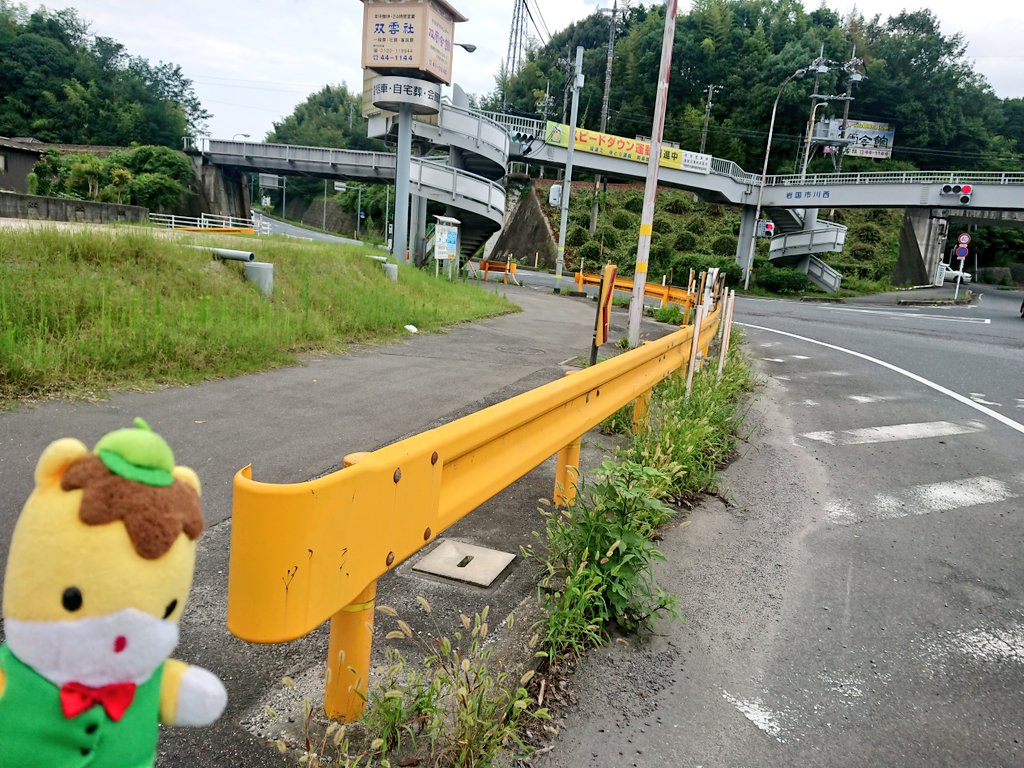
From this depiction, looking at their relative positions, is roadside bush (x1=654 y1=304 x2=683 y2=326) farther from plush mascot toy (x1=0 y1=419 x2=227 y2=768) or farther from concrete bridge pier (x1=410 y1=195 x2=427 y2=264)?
plush mascot toy (x1=0 y1=419 x2=227 y2=768)

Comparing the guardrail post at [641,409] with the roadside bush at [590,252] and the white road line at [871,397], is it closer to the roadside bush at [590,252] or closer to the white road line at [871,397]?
the white road line at [871,397]

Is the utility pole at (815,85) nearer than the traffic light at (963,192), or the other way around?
the traffic light at (963,192)

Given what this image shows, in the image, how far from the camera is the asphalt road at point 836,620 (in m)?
2.53

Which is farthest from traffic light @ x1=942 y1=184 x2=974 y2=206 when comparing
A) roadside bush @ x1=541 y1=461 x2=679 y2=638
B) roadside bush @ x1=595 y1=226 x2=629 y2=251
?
roadside bush @ x1=541 y1=461 x2=679 y2=638

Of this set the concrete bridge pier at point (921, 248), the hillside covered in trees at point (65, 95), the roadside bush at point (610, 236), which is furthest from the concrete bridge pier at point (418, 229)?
the hillside covered in trees at point (65, 95)

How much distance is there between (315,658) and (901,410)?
783 centimetres

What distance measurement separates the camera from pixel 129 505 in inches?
43.8

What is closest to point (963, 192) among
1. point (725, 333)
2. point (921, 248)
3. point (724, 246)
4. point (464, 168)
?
point (921, 248)

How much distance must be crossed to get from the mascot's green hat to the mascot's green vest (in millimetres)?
371

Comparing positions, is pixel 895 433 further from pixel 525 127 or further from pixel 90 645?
pixel 525 127

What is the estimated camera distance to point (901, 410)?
8.26 metres

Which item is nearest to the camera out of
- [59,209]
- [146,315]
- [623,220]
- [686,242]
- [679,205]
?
[146,315]

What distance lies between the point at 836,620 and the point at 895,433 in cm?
447

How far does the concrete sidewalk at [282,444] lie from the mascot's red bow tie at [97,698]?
40.4 inches
